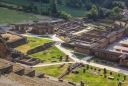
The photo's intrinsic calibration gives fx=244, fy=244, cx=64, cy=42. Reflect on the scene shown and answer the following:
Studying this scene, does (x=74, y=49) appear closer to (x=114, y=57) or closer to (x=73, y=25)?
(x=114, y=57)

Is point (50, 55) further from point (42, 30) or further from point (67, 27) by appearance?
point (67, 27)

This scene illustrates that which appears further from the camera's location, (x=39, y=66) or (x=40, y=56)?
(x=40, y=56)

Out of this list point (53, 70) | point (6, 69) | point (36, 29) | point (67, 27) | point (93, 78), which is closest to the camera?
point (6, 69)

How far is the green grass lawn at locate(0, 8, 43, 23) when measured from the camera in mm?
118306

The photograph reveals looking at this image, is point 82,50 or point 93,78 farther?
point 82,50

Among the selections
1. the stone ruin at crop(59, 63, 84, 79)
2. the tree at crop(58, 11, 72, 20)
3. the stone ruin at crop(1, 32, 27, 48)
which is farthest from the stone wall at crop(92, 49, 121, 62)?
the tree at crop(58, 11, 72, 20)

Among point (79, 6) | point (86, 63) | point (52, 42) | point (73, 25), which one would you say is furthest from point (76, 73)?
point (79, 6)

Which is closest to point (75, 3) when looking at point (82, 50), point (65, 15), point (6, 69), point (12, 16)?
point (65, 15)

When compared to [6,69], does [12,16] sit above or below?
below

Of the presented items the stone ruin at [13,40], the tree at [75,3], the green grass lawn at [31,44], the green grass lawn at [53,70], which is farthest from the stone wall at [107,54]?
the tree at [75,3]

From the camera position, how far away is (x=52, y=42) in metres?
84.2

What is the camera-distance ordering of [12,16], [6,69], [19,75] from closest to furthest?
[6,69]
[19,75]
[12,16]

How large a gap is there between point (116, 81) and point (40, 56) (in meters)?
24.2

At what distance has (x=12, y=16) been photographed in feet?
414
